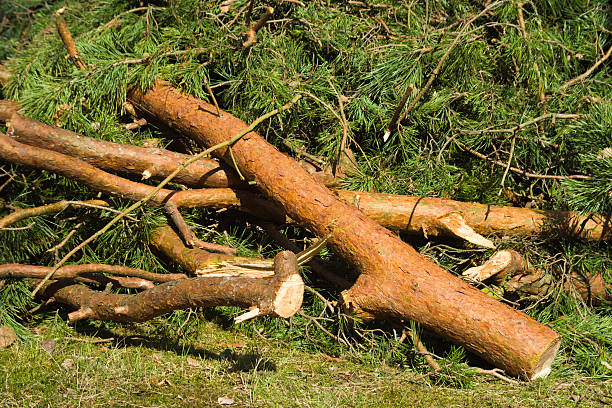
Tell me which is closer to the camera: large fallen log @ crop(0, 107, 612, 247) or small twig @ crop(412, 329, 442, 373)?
small twig @ crop(412, 329, 442, 373)

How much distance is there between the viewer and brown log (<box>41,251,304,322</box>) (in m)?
2.45

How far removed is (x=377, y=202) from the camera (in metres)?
3.40

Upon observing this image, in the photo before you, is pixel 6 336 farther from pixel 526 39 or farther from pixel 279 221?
pixel 526 39

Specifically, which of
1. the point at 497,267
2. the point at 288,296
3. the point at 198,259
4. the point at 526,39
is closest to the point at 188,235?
the point at 198,259

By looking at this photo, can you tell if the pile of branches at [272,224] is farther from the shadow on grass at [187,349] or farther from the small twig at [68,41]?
the shadow on grass at [187,349]

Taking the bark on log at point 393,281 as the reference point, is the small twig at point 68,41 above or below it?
above

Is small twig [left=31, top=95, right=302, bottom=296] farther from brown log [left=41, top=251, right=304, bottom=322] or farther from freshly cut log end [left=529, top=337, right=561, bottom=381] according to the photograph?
freshly cut log end [left=529, top=337, right=561, bottom=381]

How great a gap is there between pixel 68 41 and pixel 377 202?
7.09ft

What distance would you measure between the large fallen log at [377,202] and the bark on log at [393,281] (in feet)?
0.93

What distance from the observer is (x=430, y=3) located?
4160 millimetres

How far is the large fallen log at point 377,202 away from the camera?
10.9 feet

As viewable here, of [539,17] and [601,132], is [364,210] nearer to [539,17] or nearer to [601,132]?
[601,132]

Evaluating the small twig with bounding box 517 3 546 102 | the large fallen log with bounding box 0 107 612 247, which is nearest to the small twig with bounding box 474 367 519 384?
the large fallen log with bounding box 0 107 612 247

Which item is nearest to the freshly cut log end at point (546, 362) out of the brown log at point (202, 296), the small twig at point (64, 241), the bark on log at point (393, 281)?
the bark on log at point (393, 281)
